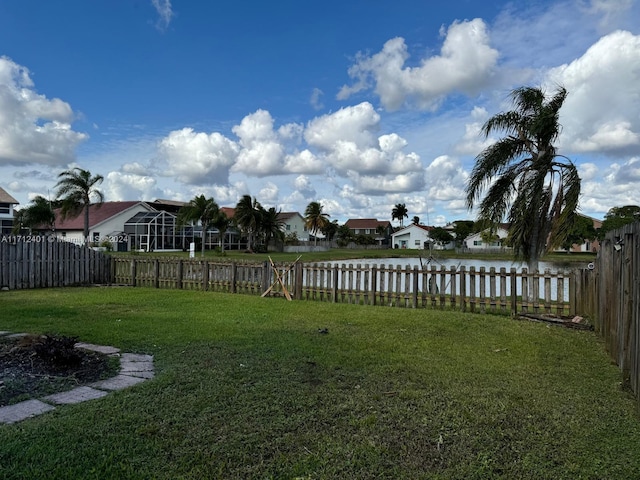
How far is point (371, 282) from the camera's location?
1031 centimetres

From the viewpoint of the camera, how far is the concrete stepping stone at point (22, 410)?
3375 mm

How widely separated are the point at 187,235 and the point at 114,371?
43.5 meters

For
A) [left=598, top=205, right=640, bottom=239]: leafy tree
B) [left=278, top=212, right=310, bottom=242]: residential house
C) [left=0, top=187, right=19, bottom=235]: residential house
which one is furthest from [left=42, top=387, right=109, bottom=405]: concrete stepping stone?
[left=278, top=212, right=310, bottom=242]: residential house

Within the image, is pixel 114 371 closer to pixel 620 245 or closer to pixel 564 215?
pixel 620 245

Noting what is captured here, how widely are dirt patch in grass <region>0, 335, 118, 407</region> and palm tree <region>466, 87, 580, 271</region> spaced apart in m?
10.4

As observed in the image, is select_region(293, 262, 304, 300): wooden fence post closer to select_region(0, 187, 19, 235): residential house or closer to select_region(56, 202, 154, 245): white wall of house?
select_region(56, 202, 154, 245): white wall of house

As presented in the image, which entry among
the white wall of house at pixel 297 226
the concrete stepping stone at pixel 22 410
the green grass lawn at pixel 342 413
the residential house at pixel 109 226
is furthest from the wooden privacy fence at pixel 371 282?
the white wall of house at pixel 297 226

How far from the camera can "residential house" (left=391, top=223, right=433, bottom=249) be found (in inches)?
2854

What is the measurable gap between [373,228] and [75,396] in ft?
283

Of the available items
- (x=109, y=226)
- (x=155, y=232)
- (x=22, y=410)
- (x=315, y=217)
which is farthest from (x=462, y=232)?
(x=22, y=410)

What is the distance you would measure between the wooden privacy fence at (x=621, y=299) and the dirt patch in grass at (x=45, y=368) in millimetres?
5018

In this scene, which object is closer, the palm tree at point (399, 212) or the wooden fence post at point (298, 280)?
the wooden fence post at point (298, 280)

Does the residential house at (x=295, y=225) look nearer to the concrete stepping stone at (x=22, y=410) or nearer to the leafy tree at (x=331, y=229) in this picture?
the leafy tree at (x=331, y=229)

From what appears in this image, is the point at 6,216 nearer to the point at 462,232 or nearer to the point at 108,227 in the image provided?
the point at 108,227
